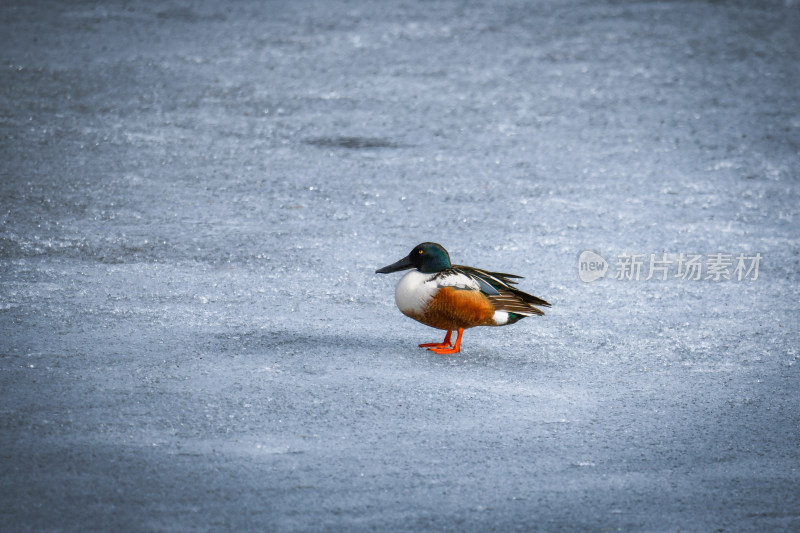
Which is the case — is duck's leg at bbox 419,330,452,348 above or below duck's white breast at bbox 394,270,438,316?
below

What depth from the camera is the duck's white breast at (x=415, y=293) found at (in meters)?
5.76

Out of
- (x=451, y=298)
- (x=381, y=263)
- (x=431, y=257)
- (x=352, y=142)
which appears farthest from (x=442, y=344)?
(x=352, y=142)

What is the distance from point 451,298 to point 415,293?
208mm

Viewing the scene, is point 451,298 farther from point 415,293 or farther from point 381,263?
point 381,263

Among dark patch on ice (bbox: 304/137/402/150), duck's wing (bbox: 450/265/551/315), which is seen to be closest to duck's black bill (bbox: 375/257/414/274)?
duck's wing (bbox: 450/265/551/315)

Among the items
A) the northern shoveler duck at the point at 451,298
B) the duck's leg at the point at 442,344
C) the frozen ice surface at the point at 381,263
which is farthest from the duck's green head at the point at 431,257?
the frozen ice surface at the point at 381,263

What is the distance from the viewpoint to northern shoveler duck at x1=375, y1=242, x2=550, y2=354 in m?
5.76

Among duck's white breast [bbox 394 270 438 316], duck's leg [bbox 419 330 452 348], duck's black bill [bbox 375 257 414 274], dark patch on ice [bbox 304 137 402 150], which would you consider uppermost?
dark patch on ice [bbox 304 137 402 150]

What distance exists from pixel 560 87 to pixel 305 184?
154 inches

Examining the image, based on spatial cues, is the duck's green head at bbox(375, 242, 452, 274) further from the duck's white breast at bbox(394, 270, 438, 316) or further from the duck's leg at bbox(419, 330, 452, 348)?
the duck's leg at bbox(419, 330, 452, 348)

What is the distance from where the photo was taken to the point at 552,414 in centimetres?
512

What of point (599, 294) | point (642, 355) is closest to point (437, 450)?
point (642, 355)

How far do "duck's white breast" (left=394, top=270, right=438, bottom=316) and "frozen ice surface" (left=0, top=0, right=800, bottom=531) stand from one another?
324mm

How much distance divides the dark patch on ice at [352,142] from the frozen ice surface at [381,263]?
34mm
